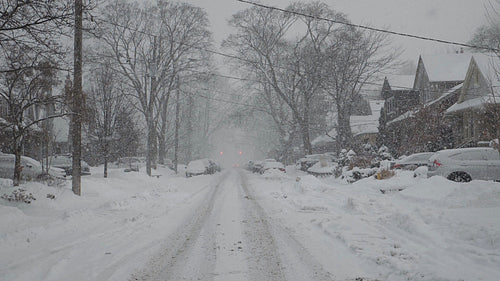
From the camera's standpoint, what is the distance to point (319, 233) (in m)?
7.79

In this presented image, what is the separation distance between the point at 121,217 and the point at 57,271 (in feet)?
15.6

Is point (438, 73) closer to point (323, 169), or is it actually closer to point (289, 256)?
point (323, 169)

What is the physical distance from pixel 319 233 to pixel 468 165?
9809 mm

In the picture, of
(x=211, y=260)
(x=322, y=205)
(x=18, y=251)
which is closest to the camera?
(x=211, y=260)

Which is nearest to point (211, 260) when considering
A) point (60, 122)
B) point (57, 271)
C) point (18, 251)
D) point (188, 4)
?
point (57, 271)

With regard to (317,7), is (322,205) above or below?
below

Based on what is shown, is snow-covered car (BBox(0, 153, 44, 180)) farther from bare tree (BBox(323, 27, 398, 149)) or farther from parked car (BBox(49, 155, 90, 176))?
bare tree (BBox(323, 27, 398, 149))

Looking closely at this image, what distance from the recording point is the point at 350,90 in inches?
1458

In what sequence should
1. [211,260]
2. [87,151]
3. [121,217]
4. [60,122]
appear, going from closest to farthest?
[211,260] → [121,217] → [87,151] → [60,122]

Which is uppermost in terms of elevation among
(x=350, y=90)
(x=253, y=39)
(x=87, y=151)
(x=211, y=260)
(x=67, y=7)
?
(x=253, y=39)

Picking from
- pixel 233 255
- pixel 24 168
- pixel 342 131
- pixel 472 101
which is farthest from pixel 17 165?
→ pixel 342 131

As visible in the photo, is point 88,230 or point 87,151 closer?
point 88,230

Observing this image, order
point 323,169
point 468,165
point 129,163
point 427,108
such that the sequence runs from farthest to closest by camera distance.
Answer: point 129,163 < point 323,169 < point 427,108 < point 468,165

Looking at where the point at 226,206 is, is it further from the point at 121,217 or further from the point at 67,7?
the point at 67,7
